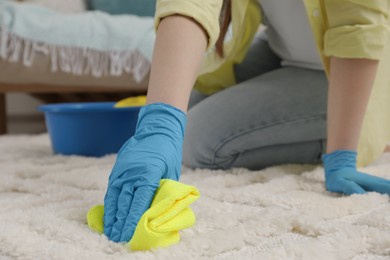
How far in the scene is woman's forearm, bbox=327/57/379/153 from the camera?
80cm

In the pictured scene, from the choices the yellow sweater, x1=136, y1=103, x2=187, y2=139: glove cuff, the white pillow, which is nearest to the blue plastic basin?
the yellow sweater

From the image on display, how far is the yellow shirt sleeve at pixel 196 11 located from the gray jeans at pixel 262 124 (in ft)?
1.20

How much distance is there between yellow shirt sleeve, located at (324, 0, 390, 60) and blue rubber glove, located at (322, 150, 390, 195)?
0.51 ft

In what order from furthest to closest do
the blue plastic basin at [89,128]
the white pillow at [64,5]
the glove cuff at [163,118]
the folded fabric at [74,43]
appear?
1. the white pillow at [64,5]
2. the folded fabric at [74,43]
3. the blue plastic basin at [89,128]
4. the glove cuff at [163,118]

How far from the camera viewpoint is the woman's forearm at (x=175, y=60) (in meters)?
0.64

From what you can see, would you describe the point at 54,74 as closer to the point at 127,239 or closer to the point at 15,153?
the point at 15,153

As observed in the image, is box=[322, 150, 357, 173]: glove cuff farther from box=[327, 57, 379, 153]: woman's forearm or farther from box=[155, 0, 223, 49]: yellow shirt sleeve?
box=[155, 0, 223, 49]: yellow shirt sleeve

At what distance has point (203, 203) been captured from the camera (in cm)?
72

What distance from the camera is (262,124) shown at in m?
1.04

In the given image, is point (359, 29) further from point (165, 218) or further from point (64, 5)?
point (64, 5)

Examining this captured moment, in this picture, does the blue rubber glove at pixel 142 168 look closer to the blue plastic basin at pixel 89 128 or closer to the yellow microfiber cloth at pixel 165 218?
the yellow microfiber cloth at pixel 165 218

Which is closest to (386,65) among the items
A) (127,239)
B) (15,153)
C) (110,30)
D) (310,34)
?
(310,34)

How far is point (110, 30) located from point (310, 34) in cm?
96

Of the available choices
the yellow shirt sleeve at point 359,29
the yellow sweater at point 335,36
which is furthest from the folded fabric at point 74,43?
the yellow shirt sleeve at point 359,29
